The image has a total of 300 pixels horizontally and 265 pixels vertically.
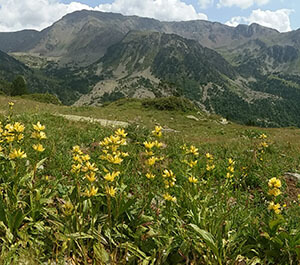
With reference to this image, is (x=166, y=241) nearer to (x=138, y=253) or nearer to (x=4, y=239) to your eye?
(x=138, y=253)

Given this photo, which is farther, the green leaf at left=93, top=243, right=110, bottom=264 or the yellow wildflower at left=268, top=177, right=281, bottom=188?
the yellow wildflower at left=268, top=177, right=281, bottom=188

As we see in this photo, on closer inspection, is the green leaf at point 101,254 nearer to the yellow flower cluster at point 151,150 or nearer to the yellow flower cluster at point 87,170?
the yellow flower cluster at point 87,170

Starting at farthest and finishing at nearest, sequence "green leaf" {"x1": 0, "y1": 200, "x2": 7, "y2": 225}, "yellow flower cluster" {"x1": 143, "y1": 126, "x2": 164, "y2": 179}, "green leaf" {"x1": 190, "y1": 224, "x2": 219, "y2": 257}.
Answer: "yellow flower cluster" {"x1": 143, "y1": 126, "x2": 164, "y2": 179} < "green leaf" {"x1": 0, "y1": 200, "x2": 7, "y2": 225} < "green leaf" {"x1": 190, "y1": 224, "x2": 219, "y2": 257}

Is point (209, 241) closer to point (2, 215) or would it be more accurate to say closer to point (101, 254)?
point (101, 254)

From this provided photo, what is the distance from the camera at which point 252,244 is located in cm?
372

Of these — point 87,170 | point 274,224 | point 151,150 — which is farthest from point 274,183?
point 87,170

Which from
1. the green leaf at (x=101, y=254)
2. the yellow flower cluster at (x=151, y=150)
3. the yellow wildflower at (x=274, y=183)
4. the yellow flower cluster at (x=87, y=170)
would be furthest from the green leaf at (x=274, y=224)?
the yellow flower cluster at (x=87, y=170)

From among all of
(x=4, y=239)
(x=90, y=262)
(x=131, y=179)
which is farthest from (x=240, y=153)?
(x=4, y=239)

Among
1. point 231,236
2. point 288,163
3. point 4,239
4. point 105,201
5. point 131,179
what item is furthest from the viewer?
point 288,163

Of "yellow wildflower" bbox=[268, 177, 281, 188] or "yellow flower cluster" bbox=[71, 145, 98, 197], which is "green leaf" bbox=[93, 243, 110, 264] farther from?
"yellow wildflower" bbox=[268, 177, 281, 188]

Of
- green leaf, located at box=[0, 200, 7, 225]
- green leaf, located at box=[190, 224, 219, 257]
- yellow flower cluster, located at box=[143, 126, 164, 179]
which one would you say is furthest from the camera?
yellow flower cluster, located at box=[143, 126, 164, 179]

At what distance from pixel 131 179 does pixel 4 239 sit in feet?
10.3

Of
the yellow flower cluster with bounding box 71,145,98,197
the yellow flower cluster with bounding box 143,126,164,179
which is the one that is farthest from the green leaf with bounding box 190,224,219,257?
the yellow flower cluster with bounding box 71,145,98,197

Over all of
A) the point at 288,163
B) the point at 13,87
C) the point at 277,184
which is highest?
the point at 13,87
